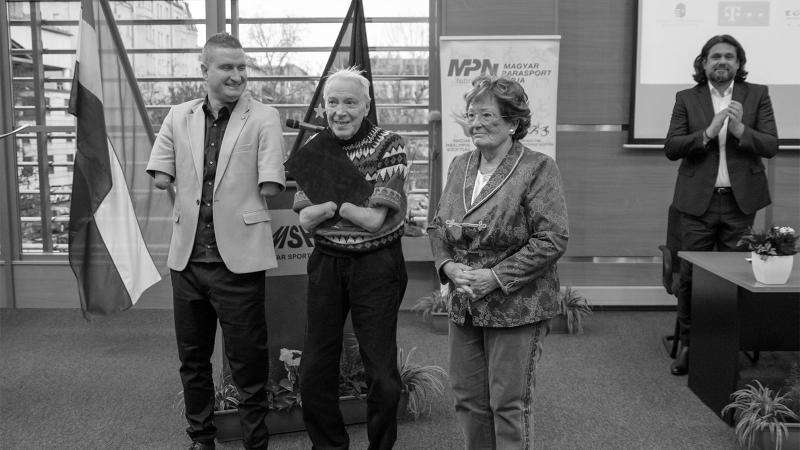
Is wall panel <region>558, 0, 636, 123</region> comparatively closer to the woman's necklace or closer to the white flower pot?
the white flower pot

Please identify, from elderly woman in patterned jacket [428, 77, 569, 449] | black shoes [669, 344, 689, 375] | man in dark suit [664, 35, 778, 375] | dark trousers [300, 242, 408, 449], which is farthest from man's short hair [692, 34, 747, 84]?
dark trousers [300, 242, 408, 449]

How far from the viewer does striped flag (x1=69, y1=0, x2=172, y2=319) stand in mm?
3229

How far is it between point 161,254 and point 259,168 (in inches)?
51.1

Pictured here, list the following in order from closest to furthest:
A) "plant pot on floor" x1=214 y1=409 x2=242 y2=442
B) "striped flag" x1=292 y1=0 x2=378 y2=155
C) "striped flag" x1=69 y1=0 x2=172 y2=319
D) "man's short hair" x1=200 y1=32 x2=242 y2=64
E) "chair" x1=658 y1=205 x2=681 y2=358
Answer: "man's short hair" x1=200 y1=32 x2=242 y2=64 < "plant pot on floor" x1=214 y1=409 x2=242 y2=442 < "striped flag" x1=292 y1=0 x2=378 y2=155 < "striped flag" x1=69 y1=0 x2=172 y2=319 < "chair" x1=658 y1=205 x2=681 y2=358

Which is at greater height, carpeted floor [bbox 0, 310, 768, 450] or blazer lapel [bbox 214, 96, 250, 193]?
blazer lapel [bbox 214, 96, 250, 193]

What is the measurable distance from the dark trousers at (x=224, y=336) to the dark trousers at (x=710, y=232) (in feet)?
7.47

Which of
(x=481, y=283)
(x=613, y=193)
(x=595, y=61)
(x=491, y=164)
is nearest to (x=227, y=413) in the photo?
(x=481, y=283)

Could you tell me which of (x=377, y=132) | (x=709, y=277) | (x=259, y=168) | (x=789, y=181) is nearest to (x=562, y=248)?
(x=377, y=132)

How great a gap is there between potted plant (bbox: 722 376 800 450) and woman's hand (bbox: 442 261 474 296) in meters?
1.39

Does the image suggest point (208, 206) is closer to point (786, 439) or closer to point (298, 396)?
point (298, 396)

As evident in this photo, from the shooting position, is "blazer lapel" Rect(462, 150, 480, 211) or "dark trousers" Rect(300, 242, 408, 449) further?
"dark trousers" Rect(300, 242, 408, 449)

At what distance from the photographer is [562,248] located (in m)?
2.04

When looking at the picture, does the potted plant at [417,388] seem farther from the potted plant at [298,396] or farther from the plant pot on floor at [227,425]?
the plant pot on floor at [227,425]

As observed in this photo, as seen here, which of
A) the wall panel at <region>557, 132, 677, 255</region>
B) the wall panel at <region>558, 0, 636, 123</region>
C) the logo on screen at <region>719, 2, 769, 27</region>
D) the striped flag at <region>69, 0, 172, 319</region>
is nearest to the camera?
the striped flag at <region>69, 0, 172, 319</region>
